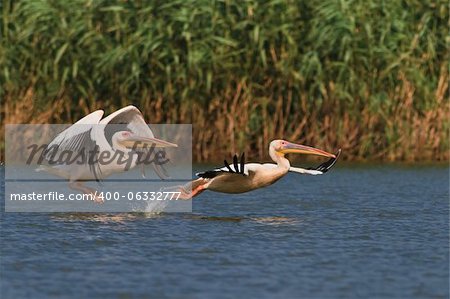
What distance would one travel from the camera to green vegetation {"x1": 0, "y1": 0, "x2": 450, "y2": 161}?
59.3 feet

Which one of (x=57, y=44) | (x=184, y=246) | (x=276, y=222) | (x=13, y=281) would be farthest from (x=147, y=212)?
(x=57, y=44)

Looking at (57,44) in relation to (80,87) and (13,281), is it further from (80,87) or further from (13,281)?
(13,281)

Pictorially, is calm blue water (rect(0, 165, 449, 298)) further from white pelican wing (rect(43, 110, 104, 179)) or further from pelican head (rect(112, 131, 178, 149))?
pelican head (rect(112, 131, 178, 149))

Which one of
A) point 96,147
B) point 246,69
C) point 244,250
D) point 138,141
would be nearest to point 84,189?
point 96,147

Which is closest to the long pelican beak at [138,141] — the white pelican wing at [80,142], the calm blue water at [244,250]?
the white pelican wing at [80,142]

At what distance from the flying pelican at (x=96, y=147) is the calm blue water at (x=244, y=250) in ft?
1.62

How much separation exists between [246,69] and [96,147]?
660 centimetres

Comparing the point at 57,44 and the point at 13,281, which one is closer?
the point at 13,281

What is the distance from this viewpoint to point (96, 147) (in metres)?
12.3

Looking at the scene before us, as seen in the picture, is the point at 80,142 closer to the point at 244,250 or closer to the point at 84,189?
the point at 84,189

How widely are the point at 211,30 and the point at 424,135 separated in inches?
146

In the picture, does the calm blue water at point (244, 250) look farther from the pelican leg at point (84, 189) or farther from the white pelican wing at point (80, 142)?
the white pelican wing at point (80, 142)

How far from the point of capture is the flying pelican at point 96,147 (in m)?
12.3

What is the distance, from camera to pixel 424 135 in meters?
18.8
